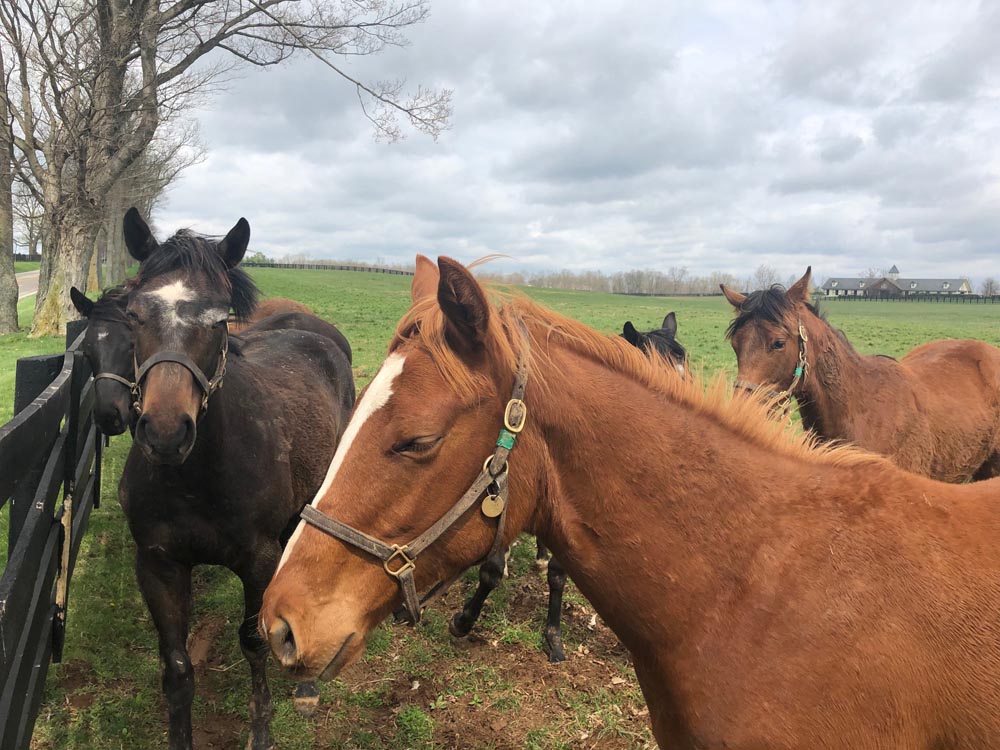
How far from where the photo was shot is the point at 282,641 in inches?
64.9

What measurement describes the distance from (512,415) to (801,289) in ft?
15.9

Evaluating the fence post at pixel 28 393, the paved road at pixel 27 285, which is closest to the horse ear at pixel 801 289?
the fence post at pixel 28 393

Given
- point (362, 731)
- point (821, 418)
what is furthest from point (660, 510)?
point (821, 418)

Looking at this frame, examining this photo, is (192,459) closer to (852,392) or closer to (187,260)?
(187,260)

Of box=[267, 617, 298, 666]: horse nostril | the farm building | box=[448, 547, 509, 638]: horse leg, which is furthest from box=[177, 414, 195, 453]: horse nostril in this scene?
the farm building

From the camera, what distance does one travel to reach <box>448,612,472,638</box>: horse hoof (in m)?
4.56

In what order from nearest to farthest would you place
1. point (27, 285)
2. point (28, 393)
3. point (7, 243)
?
point (28, 393) → point (7, 243) → point (27, 285)

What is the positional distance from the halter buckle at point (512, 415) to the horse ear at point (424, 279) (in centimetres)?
78

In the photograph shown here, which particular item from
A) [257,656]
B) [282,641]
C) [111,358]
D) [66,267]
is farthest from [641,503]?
[66,267]

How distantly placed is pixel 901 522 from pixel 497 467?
1.30 m

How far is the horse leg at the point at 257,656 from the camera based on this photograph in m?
3.54

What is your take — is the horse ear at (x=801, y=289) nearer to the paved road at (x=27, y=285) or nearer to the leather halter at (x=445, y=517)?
the leather halter at (x=445, y=517)

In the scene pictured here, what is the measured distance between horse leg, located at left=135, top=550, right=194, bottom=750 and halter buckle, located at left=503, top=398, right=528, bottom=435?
2.72m

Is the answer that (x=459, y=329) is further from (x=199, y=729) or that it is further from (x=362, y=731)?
(x=199, y=729)
